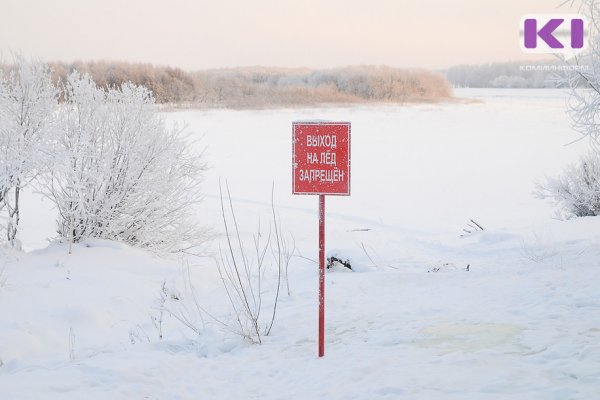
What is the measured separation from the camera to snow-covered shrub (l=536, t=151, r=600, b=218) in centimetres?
1609

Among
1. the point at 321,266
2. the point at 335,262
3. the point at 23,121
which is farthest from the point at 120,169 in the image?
the point at 321,266

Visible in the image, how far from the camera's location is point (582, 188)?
16.2m

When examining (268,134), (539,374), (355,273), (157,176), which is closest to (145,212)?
(157,176)

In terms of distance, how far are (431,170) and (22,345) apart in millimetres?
26786

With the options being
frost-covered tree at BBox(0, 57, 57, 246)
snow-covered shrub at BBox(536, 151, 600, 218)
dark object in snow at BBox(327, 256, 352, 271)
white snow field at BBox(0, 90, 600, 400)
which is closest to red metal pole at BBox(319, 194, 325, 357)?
white snow field at BBox(0, 90, 600, 400)

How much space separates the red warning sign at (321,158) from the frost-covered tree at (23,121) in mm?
5780

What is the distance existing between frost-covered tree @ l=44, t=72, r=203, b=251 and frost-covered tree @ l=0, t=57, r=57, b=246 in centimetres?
43

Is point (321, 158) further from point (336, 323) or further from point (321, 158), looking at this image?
point (336, 323)

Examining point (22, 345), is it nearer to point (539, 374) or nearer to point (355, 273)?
point (355, 273)

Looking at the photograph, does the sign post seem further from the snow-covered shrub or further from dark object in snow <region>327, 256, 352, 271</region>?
the snow-covered shrub

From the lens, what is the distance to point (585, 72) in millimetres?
7465

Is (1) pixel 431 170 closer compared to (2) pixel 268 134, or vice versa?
(1) pixel 431 170

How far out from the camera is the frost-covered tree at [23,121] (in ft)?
31.2

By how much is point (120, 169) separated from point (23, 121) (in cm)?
196
